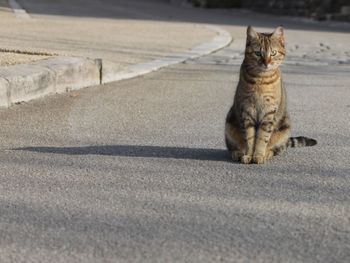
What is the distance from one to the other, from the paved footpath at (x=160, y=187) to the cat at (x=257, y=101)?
146 millimetres

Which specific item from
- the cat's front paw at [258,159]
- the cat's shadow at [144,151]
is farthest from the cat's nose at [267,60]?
the cat's shadow at [144,151]

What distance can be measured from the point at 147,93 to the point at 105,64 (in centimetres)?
125

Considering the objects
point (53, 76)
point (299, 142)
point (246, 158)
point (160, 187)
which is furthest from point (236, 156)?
point (53, 76)

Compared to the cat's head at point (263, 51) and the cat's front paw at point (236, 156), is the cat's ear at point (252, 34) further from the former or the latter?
the cat's front paw at point (236, 156)

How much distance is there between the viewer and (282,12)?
3125 centimetres

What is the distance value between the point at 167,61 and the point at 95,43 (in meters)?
2.31

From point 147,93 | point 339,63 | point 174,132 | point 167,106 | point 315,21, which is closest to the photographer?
point 174,132

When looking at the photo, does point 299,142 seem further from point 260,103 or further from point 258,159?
point 260,103

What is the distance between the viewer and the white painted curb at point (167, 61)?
9.91 m

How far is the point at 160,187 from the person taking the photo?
15.1 ft

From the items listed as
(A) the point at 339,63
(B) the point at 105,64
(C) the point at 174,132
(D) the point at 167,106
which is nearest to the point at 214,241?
(C) the point at 174,132

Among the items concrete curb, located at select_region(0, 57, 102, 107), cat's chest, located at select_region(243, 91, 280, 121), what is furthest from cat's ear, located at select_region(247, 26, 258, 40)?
concrete curb, located at select_region(0, 57, 102, 107)

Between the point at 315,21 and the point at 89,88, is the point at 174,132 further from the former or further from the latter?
the point at 315,21

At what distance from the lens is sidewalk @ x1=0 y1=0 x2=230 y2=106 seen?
364 inches
